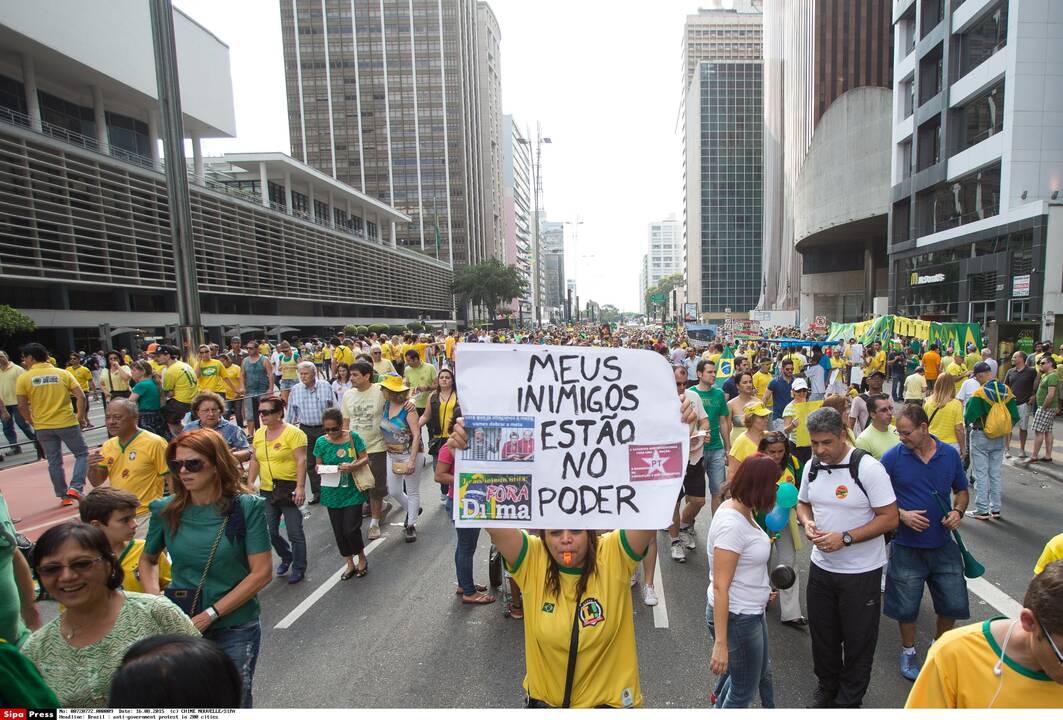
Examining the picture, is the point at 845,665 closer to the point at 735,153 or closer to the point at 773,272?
the point at 773,272

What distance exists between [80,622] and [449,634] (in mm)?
2840

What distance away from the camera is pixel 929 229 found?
32156mm

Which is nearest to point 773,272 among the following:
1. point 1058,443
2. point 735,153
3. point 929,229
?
point 735,153

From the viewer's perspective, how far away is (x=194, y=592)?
2883mm

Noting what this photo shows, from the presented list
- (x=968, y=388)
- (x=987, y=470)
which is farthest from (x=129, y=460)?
(x=968, y=388)

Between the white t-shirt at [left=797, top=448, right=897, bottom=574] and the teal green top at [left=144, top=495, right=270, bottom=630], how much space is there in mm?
3321

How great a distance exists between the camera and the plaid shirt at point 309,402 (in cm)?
730

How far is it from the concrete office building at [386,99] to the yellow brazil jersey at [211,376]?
76.0m

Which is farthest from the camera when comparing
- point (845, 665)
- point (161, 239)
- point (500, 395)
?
point (161, 239)

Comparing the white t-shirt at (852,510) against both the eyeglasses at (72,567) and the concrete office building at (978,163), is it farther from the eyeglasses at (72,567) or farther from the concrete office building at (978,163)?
the concrete office building at (978,163)

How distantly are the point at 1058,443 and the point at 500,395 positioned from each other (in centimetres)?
1334

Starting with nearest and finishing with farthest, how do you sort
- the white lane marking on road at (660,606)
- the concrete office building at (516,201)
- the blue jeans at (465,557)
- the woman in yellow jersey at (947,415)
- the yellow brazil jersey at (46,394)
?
the white lane marking on road at (660,606)
the blue jeans at (465,557)
the woman in yellow jersey at (947,415)
the yellow brazil jersey at (46,394)
the concrete office building at (516,201)

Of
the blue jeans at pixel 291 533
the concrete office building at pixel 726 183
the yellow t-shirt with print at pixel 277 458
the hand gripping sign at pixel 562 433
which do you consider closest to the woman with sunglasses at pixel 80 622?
the hand gripping sign at pixel 562 433

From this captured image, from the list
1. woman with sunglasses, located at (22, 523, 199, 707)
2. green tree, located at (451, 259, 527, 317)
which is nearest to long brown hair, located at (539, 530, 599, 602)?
woman with sunglasses, located at (22, 523, 199, 707)
